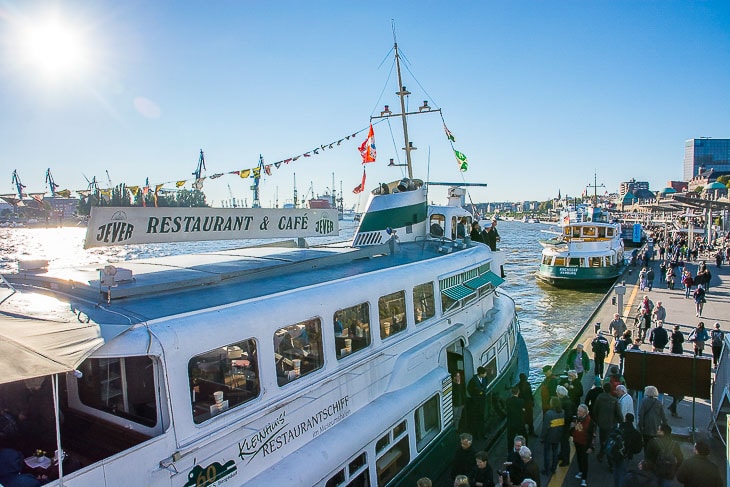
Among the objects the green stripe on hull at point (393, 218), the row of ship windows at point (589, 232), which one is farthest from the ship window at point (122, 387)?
the row of ship windows at point (589, 232)

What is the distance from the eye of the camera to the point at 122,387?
5227 mm

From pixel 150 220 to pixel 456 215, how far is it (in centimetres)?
907

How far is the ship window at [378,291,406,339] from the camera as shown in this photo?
7.73 meters

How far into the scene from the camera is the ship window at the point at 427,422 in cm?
803

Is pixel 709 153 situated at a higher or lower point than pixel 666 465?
higher

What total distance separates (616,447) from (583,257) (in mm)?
29422

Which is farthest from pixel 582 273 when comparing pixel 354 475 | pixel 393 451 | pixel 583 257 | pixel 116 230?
pixel 116 230

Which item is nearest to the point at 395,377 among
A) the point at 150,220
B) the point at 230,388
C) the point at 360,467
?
the point at 360,467

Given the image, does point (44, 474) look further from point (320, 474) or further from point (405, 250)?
point (405, 250)

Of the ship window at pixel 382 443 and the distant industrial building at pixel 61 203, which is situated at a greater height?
the distant industrial building at pixel 61 203

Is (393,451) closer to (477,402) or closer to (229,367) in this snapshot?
(477,402)

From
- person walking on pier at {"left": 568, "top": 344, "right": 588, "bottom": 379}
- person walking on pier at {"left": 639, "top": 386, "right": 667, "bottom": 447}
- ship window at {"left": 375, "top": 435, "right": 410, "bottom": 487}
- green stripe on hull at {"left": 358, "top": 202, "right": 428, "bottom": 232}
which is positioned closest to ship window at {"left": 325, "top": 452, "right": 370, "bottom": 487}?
ship window at {"left": 375, "top": 435, "right": 410, "bottom": 487}

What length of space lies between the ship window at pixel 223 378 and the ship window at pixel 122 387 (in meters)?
0.43

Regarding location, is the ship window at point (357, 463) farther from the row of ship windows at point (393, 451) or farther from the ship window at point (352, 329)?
the ship window at point (352, 329)
